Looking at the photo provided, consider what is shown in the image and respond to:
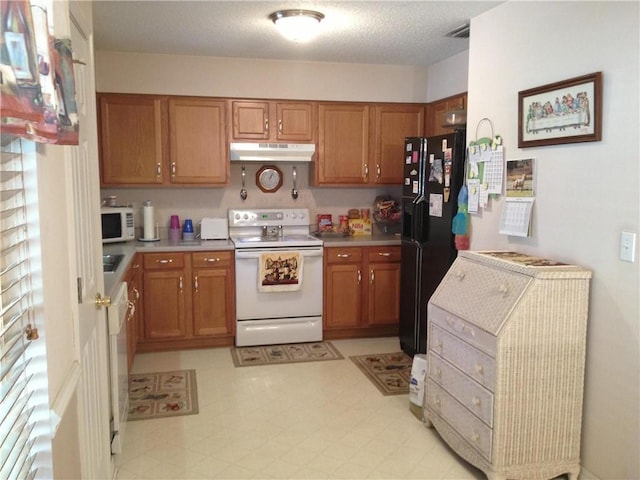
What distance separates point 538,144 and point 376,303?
233 centimetres

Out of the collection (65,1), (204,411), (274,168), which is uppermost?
(65,1)

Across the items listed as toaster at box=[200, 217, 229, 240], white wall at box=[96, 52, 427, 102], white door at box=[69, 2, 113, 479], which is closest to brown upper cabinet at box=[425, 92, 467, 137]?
white wall at box=[96, 52, 427, 102]

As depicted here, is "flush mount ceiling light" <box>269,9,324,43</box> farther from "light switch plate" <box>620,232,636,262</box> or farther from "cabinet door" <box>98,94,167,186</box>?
"light switch plate" <box>620,232,636,262</box>

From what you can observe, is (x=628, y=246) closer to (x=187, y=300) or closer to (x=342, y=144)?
(x=342, y=144)

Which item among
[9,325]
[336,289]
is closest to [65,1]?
[9,325]

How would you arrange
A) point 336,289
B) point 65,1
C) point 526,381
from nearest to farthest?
point 65,1, point 526,381, point 336,289

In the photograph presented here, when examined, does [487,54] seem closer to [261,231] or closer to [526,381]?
[526,381]

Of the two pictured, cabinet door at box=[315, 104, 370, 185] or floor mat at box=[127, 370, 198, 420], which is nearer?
floor mat at box=[127, 370, 198, 420]

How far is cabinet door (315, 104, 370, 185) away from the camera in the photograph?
4785mm

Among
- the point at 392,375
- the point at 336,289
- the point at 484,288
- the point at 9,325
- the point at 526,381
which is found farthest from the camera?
the point at 336,289

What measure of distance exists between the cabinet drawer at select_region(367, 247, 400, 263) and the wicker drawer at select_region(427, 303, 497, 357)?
166cm

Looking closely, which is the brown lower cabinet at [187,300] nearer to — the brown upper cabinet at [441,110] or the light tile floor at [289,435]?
the light tile floor at [289,435]

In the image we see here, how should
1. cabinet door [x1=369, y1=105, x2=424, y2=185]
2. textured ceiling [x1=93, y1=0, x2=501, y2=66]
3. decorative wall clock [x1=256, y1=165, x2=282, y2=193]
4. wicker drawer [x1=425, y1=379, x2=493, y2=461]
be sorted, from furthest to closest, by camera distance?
decorative wall clock [x1=256, y1=165, x2=282, y2=193], cabinet door [x1=369, y1=105, x2=424, y2=185], textured ceiling [x1=93, y1=0, x2=501, y2=66], wicker drawer [x1=425, y1=379, x2=493, y2=461]

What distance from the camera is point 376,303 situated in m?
4.75
